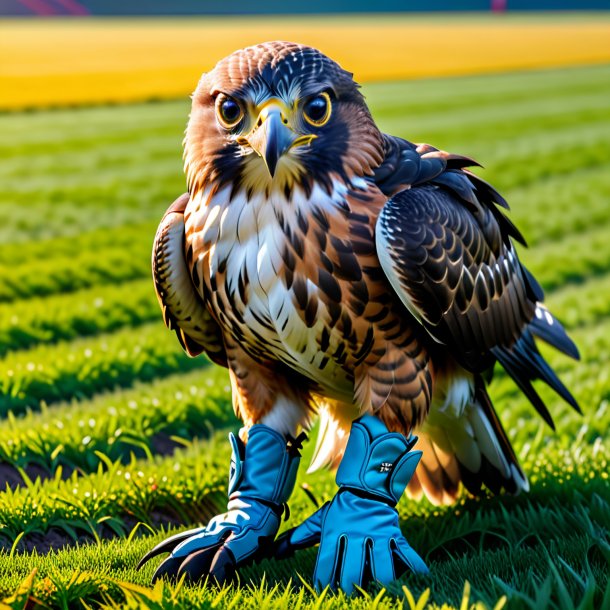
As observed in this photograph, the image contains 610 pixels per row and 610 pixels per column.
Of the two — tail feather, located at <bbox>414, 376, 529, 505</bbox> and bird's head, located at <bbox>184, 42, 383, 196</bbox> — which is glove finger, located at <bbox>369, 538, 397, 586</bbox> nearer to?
tail feather, located at <bbox>414, 376, 529, 505</bbox>

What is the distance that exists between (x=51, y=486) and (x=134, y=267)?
451 cm

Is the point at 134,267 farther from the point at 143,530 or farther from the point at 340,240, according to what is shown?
the point at 340,240

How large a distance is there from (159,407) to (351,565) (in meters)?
2.28

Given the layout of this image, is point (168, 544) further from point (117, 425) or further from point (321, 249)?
point (117, 425)

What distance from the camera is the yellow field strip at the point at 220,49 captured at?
2495cm

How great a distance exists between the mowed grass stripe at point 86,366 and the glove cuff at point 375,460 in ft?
8.38

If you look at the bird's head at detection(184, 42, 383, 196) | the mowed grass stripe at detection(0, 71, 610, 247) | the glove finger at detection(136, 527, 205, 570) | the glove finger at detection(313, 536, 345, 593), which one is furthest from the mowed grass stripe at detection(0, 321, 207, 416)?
the mowed grass stripe at detection(0, 71, 610, 247)

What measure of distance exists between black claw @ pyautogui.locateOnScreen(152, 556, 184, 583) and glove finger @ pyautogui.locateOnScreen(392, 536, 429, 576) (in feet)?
2.47

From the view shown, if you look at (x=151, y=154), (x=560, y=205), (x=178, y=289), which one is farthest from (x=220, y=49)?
(x=178, y=289)

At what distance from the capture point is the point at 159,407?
17.2 feet

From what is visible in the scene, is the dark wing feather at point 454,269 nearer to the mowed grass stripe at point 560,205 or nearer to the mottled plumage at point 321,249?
the mottled plumage at point 321,249

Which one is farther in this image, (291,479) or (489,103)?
(489,103)

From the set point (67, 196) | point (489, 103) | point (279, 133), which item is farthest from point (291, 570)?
point (489, 103)

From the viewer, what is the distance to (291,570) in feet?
11.4
